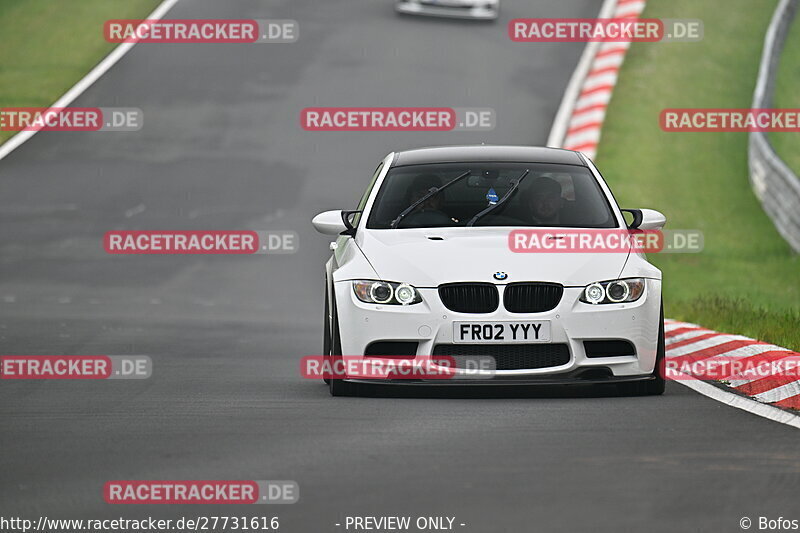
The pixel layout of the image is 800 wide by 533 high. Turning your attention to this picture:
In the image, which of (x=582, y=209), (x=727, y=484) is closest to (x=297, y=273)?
(x=582, y=209)

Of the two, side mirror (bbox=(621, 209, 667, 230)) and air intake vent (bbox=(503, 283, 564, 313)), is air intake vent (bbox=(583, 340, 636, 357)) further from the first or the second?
side mirror (bbox=(621, 209, 667, 230))

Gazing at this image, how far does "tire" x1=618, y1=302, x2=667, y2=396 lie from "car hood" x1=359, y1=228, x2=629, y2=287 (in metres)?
0.50

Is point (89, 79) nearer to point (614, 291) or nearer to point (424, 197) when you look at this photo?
point (424, 197)

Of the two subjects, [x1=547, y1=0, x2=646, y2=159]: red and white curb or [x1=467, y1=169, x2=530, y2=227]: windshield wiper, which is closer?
[x1=467, y1=169, x2=530, y2=227]: windshield wiper

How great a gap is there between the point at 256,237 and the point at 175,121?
5.62m

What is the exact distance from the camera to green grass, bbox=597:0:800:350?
57.0ft

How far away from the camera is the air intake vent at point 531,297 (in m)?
9.56

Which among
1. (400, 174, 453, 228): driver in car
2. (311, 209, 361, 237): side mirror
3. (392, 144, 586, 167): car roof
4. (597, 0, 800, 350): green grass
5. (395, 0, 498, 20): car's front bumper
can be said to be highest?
(395, 0, 498, 20): car's front bumper

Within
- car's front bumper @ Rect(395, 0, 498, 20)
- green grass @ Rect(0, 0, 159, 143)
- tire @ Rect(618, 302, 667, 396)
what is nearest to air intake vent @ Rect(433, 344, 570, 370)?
tire @ Rect(618, 302, 667, 396)

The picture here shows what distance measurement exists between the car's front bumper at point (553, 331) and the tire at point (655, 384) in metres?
0.06

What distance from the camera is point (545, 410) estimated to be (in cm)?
916

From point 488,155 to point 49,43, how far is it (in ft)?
64.6

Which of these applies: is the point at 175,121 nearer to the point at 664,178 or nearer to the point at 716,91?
the point at 664,178

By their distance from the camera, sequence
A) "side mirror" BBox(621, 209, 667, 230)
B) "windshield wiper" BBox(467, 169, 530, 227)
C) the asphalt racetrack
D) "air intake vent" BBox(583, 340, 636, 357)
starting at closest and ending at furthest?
the asphalt racetrack, "air intake vent" BBox(583, 340, 636, 357), "windshield wiper" BBox(467, 169, 530, 227), "side mirror" BBox(621, 209, 667, 230)
